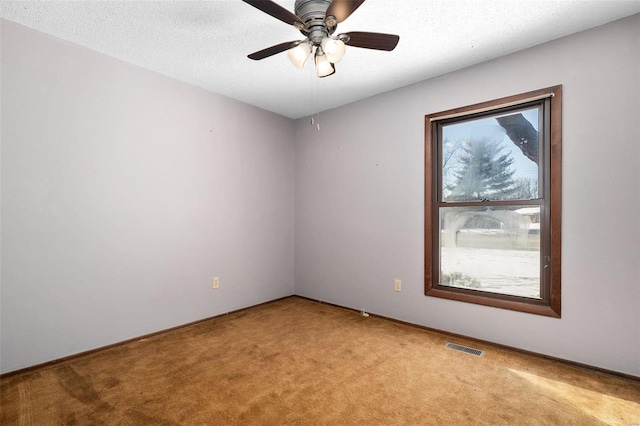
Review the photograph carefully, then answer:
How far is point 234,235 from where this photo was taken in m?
3.62

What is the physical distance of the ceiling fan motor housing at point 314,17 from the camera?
179cm

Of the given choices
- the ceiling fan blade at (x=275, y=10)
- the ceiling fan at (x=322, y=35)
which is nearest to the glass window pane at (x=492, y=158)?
the ceiling fan at (x=322, y=35)

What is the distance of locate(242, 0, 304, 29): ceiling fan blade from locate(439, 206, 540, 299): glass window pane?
2.21 m

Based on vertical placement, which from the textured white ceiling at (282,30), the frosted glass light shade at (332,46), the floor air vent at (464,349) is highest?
the textured white ceiling at (282,30)

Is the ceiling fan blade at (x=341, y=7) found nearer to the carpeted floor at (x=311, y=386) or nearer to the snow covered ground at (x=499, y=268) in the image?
the carpeted floor at (x=311, y=386)

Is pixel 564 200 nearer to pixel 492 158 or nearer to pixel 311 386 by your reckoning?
pixel 492 158

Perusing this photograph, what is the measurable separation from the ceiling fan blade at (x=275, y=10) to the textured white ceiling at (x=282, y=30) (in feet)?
1.11

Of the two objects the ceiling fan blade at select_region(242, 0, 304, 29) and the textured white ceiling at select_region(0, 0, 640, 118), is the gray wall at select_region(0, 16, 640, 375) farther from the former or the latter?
the ceiling fan blade at select_region(242, 0, 304, 29)

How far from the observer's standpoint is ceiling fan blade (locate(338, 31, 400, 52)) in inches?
71.2

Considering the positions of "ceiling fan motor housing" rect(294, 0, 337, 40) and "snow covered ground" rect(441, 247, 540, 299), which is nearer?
"ceiling fan motor housing" rect(294, 0, 337, 40)

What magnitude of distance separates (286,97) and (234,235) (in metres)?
1.74

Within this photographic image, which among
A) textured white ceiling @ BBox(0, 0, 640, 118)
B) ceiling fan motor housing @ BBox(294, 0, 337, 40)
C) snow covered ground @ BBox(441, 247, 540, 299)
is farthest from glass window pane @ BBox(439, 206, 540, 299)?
ceiling fan motor housing @ BBox(294, 0, 337, 40)

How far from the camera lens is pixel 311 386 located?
2.03 m

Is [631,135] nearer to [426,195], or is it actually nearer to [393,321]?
[426,195]
